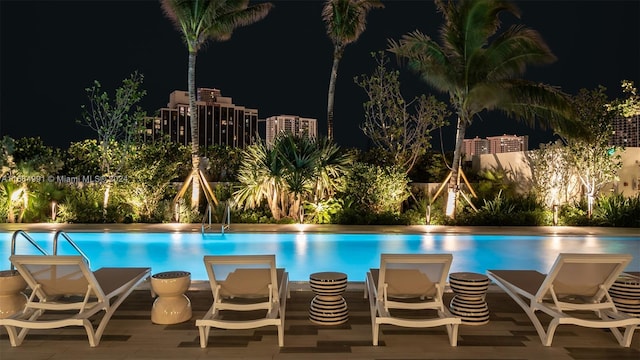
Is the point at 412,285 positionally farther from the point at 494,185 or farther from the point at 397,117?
the point at 397,117

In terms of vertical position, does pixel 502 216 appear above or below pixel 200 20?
below

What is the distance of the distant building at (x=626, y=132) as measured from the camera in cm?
1413

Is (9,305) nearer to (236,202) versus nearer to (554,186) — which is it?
(236,202)

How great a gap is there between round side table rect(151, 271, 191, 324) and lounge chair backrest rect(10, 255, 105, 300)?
0.54m

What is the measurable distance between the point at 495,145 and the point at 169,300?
744 inches

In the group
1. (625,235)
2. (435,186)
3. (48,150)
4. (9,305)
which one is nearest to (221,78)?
(48,150)

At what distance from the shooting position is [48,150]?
1614 centimetres

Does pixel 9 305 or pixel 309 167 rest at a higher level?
pixel 309 167

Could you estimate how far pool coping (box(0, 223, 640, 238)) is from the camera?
11875mm

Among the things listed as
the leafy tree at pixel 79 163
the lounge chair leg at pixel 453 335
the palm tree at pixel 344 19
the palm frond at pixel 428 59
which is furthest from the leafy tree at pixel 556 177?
the leafy tree at pixel 79 163

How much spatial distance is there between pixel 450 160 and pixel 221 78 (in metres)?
33.8

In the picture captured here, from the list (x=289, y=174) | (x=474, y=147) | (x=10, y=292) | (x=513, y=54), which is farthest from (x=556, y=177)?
(x=10, y=292)

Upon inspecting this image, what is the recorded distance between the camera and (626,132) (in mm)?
14867

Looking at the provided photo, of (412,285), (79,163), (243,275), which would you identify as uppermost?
(79,163)
